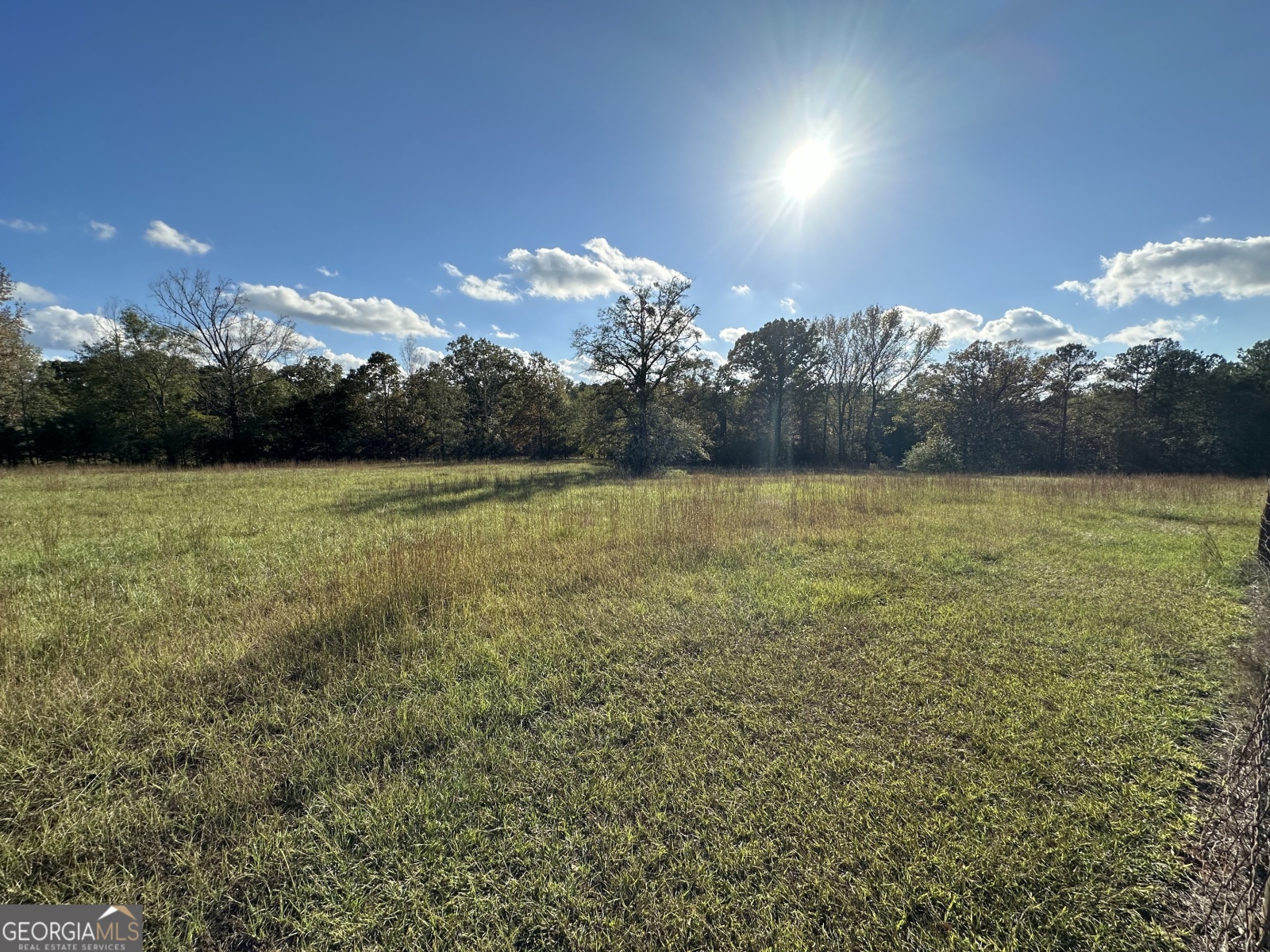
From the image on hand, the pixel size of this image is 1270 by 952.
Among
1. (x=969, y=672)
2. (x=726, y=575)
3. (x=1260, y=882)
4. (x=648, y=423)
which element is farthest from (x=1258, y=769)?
(x=648, y=423)

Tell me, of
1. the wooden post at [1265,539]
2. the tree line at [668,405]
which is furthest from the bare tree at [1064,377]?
the wooden post at [1265,539]

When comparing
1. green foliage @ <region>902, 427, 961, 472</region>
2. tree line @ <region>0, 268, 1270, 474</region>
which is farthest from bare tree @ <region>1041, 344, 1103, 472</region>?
green foliage @ <region>902, 427, 961, 472</region>

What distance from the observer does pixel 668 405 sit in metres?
26.8

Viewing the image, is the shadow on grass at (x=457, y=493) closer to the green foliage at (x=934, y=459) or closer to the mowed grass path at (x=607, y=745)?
the mowed grass path at (x=607, y=745)

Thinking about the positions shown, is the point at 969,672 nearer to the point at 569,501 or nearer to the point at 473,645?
the point at 473,645

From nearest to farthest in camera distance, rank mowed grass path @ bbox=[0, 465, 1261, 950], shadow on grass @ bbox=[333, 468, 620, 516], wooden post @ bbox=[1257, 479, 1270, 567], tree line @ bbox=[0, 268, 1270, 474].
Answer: mowed grass path @ bbox=[0, 465, 1261, 950]
wooden post @ bbox=[1257, 479, 1270, 567]
shadow on grass @ bbox=[333, 468, 620, 516]
tree line @ bbox=[0, 268, 1270, 474]

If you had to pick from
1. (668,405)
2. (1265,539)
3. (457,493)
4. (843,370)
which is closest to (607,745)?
(1265,539)

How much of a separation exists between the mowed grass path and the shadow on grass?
393cm

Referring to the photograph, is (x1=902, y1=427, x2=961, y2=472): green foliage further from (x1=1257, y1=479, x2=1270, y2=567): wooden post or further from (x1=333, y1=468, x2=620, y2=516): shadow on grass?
(x1=1257, y1=479, x2=1270, y2=567): wooden post

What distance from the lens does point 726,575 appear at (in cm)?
541

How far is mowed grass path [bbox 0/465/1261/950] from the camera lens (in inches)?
65.4

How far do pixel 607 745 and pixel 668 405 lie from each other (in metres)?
25.1

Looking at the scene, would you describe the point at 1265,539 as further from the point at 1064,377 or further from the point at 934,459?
the point at 1064,377

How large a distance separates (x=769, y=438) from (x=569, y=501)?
977 inches
